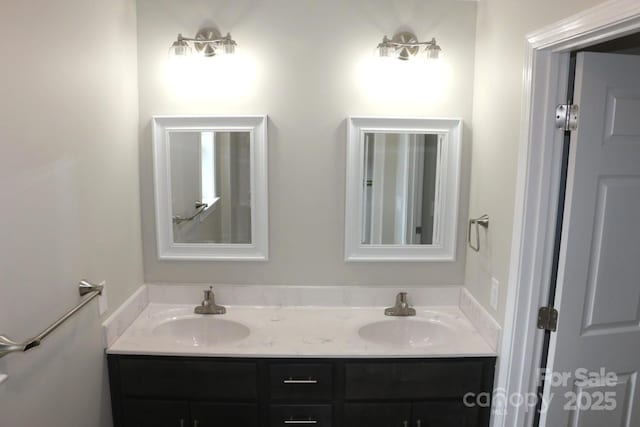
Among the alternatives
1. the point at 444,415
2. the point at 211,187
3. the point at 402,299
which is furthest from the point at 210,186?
Answer: the point at 444,415

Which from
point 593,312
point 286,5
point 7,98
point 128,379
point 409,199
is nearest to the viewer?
point 7,98

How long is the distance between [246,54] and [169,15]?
0.40 metres

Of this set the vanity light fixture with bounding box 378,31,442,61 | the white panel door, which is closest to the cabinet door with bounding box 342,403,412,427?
the white panel door

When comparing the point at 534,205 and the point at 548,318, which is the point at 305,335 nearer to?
the point at 548,318

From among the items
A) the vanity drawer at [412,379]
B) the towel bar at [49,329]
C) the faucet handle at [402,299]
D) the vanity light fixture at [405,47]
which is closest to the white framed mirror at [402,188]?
the faucet handle at [402,299]

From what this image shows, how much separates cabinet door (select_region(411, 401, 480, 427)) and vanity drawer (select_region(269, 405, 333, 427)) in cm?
38

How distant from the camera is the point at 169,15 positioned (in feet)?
6.84

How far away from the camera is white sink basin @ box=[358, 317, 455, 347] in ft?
7.11

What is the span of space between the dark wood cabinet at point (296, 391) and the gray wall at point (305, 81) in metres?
0.65

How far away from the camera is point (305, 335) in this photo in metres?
2.00

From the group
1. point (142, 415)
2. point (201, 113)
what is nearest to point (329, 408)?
point (142, 415)

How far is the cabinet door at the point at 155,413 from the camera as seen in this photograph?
191 centimetres

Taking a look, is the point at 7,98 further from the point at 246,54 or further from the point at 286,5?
the point at 286,5

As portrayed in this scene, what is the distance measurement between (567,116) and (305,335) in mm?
1351
